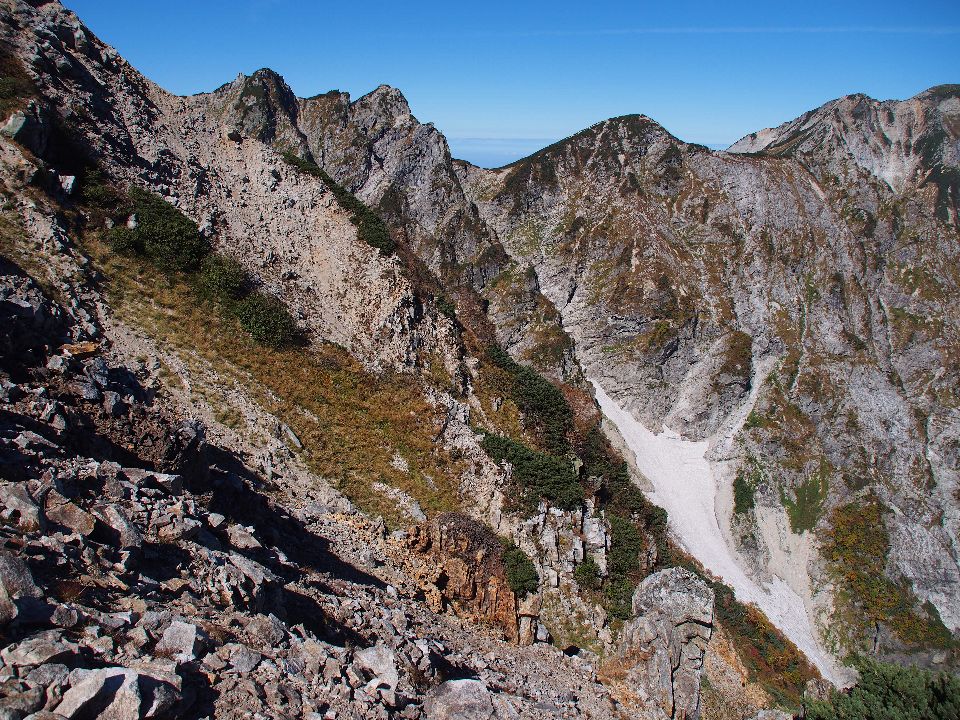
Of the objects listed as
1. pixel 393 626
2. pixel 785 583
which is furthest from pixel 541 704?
pixel 785 583

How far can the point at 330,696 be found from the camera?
34.1 ft

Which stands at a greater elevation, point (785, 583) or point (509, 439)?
point (509, 439)

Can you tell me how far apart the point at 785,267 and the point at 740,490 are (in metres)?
44.4

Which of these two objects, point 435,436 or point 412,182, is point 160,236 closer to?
point 435,436

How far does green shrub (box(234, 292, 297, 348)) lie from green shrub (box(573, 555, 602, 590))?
20566 mm

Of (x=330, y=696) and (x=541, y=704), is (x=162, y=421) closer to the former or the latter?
(x=330, y=696)

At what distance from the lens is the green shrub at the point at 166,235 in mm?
31297

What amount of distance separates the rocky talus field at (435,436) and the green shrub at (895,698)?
0.33m

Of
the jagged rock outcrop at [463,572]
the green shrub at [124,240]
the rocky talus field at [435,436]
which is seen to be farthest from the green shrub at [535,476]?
the green shrub at [124,240]

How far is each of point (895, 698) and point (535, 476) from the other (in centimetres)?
1861

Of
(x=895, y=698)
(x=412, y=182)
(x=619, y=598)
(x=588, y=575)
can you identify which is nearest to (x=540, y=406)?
(x=588, y=575)

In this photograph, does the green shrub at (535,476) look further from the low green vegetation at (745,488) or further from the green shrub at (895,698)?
the low green vegetation at (745,488)

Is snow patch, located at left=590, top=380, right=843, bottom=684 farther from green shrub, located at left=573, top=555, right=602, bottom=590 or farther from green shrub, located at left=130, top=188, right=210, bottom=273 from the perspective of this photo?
green shrub, located at left=130, top=188, right=210, bottom=273

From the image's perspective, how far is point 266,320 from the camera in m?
32.5
